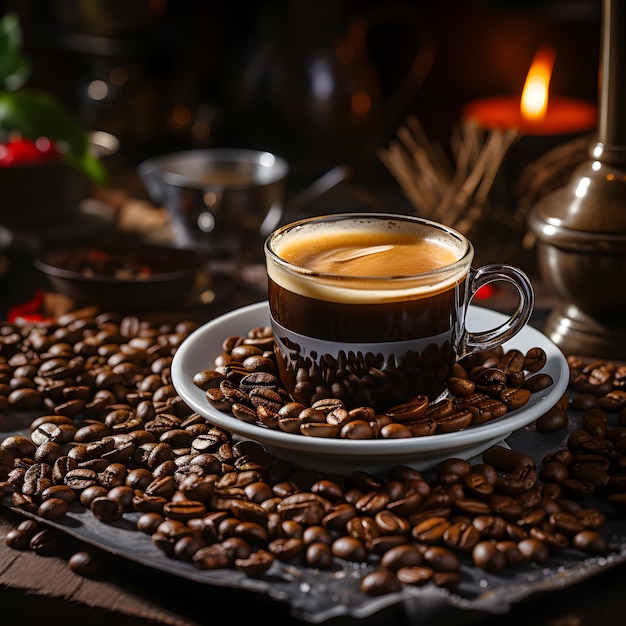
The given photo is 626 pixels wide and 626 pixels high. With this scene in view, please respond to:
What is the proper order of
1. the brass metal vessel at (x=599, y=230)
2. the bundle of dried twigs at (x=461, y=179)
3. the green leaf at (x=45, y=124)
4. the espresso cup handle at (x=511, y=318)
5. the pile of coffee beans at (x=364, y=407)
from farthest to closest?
the green leaf at (x=45, y=124), the bundle of dried twigs at (x=461, y=179), the brass metal vessel at (x=599, y=230), the espresso cup handle at (x=511, y=318), the pile of coffee beans at (x=364, y=407)

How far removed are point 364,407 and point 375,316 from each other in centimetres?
Answer: 11

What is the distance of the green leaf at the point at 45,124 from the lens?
6.20 feet

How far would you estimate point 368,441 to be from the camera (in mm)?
971

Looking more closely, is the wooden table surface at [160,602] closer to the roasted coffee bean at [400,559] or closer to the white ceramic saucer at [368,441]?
the roasted coffee bean at [400,559]

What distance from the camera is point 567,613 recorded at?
2.96 ft

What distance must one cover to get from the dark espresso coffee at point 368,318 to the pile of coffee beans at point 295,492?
0.08 m

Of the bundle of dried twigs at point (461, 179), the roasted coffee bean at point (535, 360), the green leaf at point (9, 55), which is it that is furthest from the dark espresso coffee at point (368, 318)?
the green leaf at point (9, 55)

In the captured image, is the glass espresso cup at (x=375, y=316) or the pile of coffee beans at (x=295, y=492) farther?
the glass espresso cup at (x=375, y=316)

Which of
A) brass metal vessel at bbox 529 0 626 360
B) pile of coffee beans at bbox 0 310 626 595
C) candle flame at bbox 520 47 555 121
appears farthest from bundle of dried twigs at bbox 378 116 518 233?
pile of coffee beans at bbox 0 310 626 595

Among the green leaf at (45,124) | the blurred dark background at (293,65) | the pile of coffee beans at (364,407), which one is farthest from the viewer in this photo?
the blurred dark background at (293,65)

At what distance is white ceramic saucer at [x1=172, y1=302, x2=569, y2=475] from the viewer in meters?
0.97

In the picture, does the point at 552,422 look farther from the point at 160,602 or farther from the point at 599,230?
the point at 160,602

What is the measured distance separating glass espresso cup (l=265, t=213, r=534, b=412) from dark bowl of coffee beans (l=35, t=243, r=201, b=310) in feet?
1.51

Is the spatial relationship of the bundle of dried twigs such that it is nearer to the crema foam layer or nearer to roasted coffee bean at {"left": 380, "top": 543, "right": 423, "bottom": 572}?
the crema foam layer
